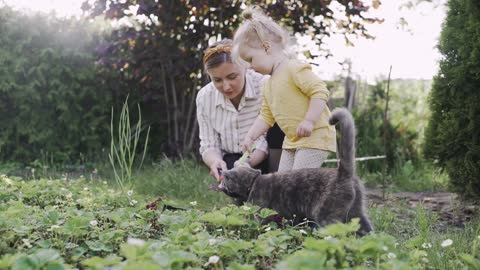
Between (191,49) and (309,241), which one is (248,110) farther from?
(191,49)

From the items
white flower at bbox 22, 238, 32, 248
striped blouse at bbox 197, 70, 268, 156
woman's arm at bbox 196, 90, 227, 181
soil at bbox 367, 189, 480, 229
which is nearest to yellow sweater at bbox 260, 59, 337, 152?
striped blouse at bbox 197, 70, 268, 156

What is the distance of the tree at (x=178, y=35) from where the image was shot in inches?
264

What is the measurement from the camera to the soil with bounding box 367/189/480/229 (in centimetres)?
446

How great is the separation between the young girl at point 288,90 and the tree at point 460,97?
1.45 metres

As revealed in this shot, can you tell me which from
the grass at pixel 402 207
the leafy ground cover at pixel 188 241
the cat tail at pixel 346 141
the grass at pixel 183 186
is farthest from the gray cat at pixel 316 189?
the grass at pixel 183 186

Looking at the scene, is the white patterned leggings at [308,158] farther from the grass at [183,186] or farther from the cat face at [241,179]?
the grass at [183,186]

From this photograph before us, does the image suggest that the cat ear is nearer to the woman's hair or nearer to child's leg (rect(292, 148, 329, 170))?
child's leg (rect(292, 148, 329, 170))

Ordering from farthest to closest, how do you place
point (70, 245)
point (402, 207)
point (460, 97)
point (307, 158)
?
point (402, 207)
point (460, 97)
point (307, 158)
point (70, 245)

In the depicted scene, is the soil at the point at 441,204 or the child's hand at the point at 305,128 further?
the soil at the point at 441,204

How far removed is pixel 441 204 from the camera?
17.5 feet

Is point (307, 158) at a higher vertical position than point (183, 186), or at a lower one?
higher

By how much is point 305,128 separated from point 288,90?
360 millimetres

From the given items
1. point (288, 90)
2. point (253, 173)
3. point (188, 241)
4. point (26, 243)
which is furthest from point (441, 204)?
point (26, 243)

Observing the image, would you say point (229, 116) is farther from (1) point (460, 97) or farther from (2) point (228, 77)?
(1) point (460, 97)
